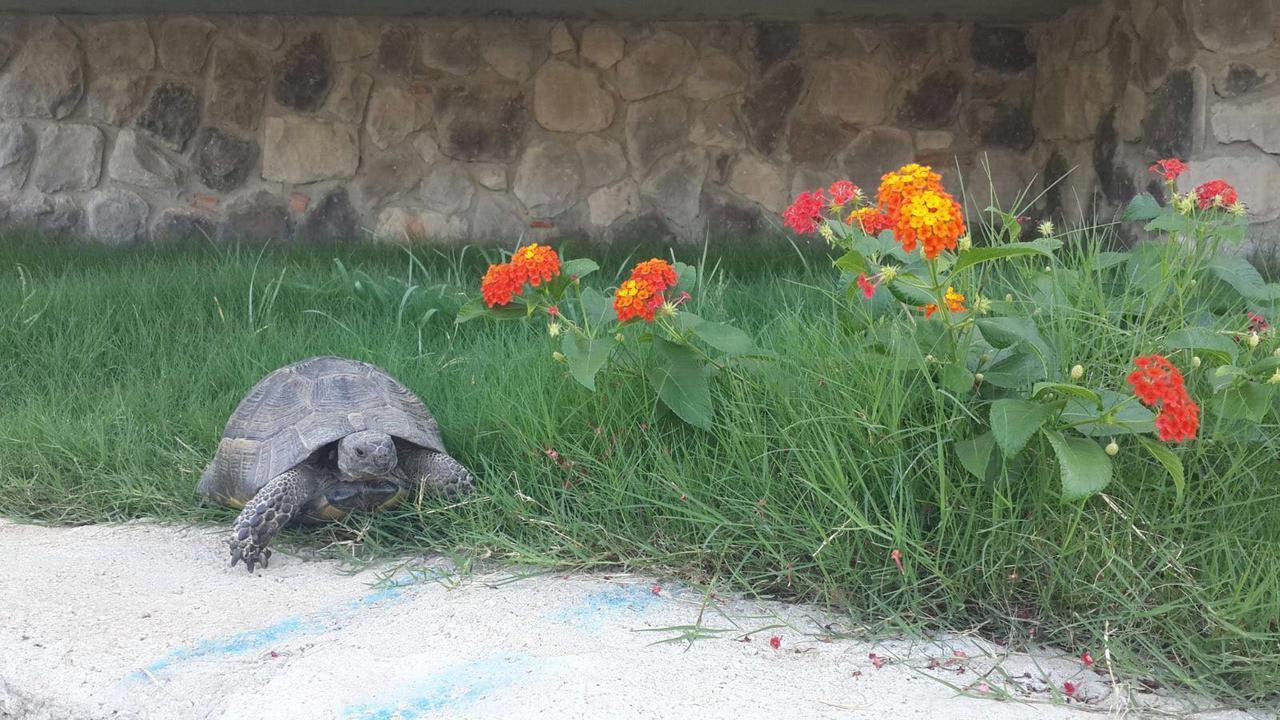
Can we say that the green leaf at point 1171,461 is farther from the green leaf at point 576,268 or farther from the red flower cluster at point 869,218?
the green leaf at point 576,268

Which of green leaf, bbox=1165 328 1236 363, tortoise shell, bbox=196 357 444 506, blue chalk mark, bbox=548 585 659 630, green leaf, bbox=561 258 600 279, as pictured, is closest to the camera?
green leaf, bbox=1165 328 1236 363

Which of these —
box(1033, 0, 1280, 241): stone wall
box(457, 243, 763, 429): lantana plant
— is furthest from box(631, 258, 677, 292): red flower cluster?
box(1033, 0, 1280, 241): stone wall

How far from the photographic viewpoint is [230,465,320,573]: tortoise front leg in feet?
7.74

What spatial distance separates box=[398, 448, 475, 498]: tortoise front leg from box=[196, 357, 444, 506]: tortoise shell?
4 cm

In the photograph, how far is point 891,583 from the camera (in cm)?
209

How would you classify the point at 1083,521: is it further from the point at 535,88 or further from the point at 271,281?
the point at 535,88

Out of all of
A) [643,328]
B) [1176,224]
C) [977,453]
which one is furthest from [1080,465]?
[643,328]

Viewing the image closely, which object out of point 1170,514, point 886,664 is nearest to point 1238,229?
point 1170,514

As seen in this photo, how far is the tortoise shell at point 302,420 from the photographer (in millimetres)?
2494

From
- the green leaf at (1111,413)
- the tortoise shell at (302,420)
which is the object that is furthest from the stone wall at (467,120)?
the green leaf at (1111,413)

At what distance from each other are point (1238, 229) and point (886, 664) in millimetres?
1182

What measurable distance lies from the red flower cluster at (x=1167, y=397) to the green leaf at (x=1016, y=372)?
0.32 m

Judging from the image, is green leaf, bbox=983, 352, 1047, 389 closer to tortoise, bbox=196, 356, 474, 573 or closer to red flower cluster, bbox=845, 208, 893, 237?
red flower cluster, bbox=845, 208, 893, 237

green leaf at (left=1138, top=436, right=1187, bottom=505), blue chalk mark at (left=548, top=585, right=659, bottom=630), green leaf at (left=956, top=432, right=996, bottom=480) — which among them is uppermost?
green leaf at (left=1138, top=436, right=1187, bottom=505)
